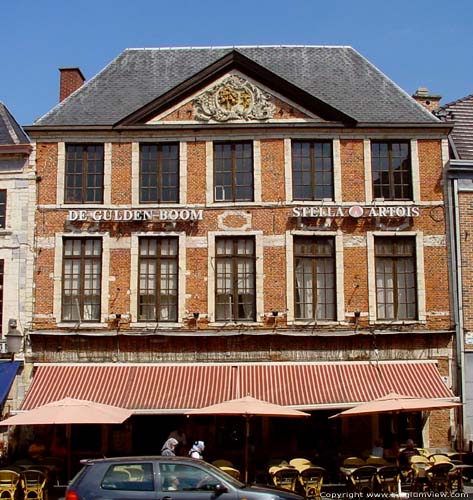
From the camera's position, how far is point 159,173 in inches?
822

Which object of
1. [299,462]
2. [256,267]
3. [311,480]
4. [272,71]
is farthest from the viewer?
[272,71]

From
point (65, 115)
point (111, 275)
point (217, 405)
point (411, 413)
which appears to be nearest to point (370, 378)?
point (411, 413)

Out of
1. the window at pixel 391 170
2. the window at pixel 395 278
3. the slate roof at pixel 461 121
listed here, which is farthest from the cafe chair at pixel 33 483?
the slate roof at pixel 461 121

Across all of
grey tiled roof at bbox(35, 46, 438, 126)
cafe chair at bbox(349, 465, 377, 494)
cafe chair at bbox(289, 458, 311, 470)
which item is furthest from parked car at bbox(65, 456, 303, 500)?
grey tiled roof at bbox(35, 46, 438, 126)

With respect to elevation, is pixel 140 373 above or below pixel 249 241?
below

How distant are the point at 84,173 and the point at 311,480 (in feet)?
32.0

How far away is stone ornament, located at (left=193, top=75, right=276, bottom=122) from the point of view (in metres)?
20.8

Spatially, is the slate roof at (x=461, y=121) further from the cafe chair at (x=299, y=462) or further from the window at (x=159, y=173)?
the cafe chair at (x=299, y=462)

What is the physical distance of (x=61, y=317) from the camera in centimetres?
2027

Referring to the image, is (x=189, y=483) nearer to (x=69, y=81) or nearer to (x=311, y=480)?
(x=311, y=480)

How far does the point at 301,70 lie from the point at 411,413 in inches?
388

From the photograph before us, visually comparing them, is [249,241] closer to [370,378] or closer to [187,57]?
[370,378]

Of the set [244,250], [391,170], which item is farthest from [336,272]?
[391,170]

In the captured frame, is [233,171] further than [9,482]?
Yes
